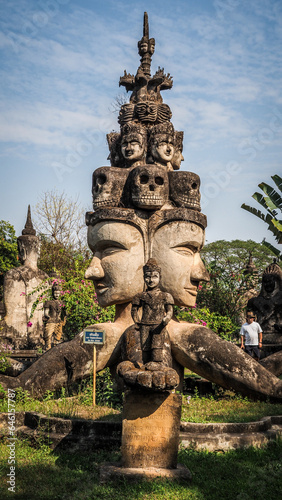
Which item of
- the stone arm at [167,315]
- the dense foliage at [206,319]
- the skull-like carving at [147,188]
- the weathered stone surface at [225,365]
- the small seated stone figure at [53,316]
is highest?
the skull-like carving at [147,188]

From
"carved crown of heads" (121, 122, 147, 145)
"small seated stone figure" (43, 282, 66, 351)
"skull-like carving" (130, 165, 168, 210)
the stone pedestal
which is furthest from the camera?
"small seated stone figure" (43, 282, 66, 351)

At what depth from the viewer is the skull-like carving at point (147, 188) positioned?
25.8 feet

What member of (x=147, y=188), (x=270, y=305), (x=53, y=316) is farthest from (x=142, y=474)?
(x=270, y=305)

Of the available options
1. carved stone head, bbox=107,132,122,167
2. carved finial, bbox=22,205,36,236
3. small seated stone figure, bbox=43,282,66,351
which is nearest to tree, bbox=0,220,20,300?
carved finial, bbox=22,205,36,236

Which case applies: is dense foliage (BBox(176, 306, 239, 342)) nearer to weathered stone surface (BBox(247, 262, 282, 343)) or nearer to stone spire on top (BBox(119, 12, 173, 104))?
weathered stone surface (BBox(247, 262, 282, 343))

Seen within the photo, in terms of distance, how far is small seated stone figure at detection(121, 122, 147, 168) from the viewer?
8.57 meters

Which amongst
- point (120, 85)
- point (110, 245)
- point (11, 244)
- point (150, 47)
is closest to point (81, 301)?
point (110, 245)

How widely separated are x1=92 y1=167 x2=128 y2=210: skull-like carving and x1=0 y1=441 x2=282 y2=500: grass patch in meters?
3.69

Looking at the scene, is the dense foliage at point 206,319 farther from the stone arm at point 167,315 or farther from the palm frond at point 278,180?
the stone arm at point 167,315

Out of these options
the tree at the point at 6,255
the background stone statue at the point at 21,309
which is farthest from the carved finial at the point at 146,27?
the tree at the point at 6,255

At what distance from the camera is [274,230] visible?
8.58 m

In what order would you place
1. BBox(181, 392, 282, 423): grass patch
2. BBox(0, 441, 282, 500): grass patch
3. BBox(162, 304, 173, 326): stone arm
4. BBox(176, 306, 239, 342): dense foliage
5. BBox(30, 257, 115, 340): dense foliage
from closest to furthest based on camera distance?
BBox(0, 441, 282, 500): grass patch
BBox(162, 304, 173, 326): stone arm
BBox(181, 392, 282, 423): grass patch
BBox(176, 306, 239, 342): dense foliage
BBox(30, 257, 115, 340): dense foliage

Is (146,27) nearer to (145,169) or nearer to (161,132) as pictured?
(161,132)

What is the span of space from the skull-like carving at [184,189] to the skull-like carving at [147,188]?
27 cm
